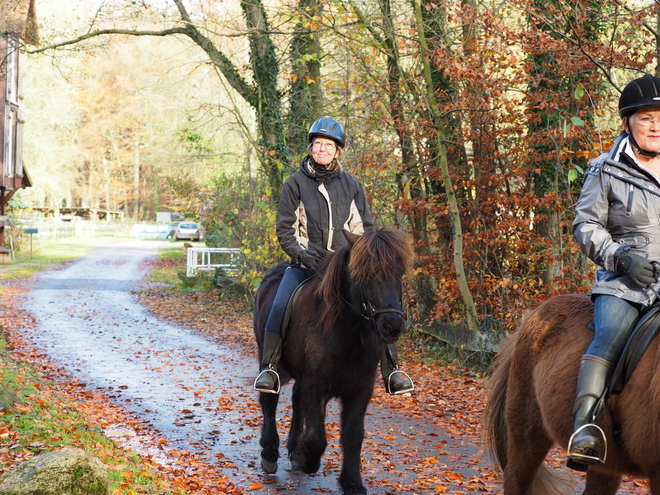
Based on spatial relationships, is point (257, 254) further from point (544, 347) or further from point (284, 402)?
point (544, 347)

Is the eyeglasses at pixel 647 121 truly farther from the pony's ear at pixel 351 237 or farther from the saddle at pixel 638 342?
the pony's ear at pixel 351 237

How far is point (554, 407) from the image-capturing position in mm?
4305

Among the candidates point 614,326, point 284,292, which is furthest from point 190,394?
point 614,326

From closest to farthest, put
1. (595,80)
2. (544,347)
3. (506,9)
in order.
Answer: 1. (544,347)
2. (595,80)
3. (506,9)

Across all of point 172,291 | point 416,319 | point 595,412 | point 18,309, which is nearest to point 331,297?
point 595,412

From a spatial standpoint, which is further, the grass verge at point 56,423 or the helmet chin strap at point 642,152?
the grass verge at point 56,423

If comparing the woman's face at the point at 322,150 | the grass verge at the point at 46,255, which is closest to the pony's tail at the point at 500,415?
the woman's face at the point at 322,150

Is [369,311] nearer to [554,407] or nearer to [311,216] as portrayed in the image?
[311,216]

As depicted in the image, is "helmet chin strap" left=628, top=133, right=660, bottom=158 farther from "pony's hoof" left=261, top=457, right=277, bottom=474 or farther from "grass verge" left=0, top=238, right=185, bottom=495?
"pony's hoof" left=261, top=457, right=277, bottom=474

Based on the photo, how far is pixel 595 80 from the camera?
973 cm

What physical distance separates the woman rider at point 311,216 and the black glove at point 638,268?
123 inches

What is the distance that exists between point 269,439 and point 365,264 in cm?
217

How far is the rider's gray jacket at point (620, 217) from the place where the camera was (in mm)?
3891

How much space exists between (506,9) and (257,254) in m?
8.41
